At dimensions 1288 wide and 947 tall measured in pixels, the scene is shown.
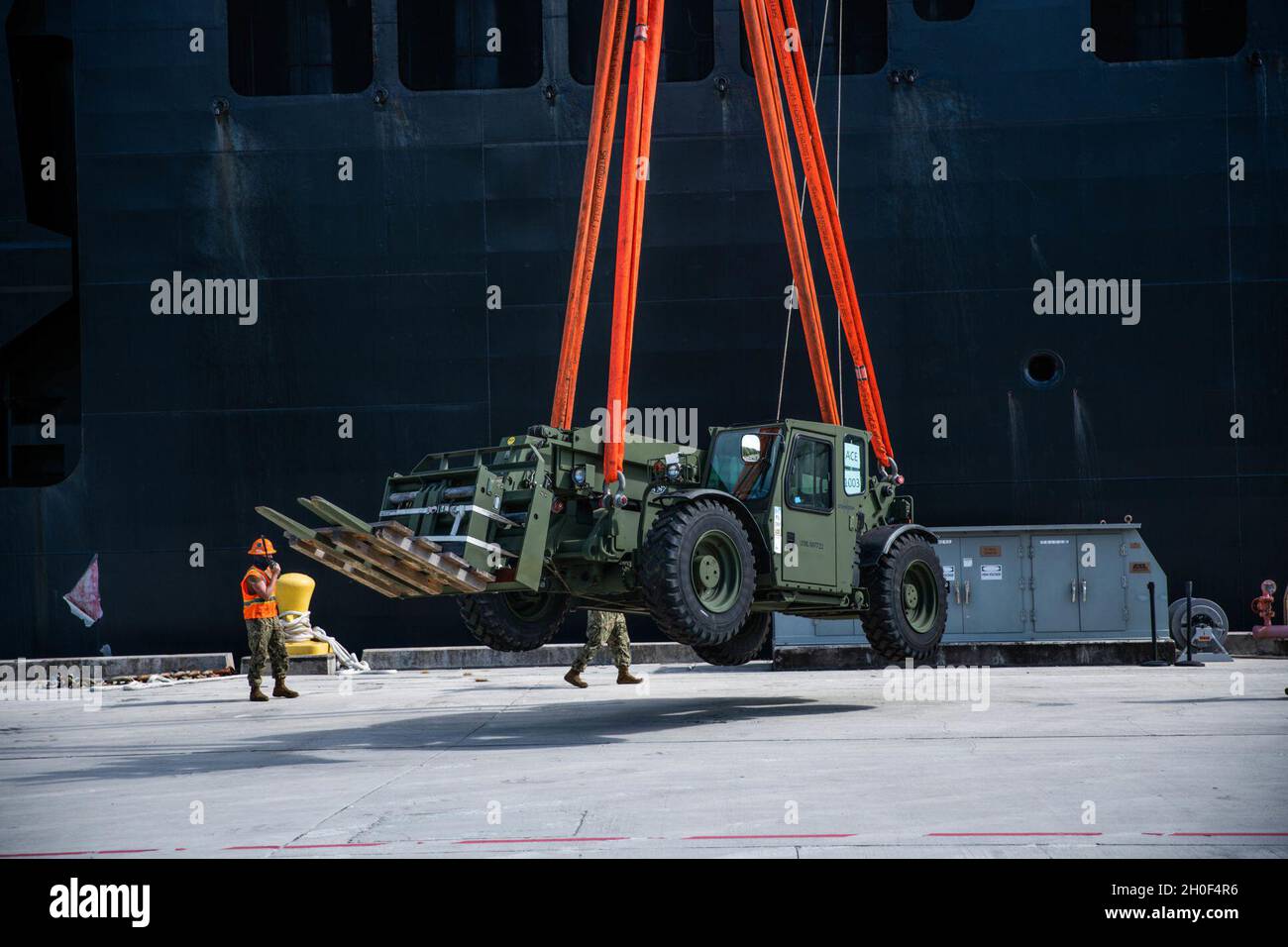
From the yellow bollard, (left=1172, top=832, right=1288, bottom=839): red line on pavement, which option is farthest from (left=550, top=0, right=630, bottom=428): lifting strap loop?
the yellow bollard

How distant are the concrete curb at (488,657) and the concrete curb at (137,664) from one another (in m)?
2.36

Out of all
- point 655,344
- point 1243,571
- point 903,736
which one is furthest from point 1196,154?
point 903,736

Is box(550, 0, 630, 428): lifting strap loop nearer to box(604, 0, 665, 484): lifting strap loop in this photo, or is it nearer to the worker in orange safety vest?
box(604, 0, 665, 484): lifting strap loop

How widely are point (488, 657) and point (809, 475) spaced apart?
34.6ft

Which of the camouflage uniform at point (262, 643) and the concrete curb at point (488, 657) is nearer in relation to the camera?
the camouflage uniform at point (262, 643)

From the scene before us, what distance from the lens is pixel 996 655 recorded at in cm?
2088

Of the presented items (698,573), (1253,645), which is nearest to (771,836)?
(698,573)

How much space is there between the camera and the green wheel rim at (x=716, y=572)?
11.7 m

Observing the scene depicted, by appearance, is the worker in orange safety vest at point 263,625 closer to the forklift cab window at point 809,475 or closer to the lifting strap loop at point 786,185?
the lifting strap loop at point 786,185

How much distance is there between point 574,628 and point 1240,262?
12137mm

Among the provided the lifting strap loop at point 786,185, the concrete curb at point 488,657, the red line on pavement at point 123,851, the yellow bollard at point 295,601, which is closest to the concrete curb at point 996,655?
the concrete curb at point 488,657

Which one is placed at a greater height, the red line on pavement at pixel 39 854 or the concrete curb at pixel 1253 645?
the red line on pavement at pixel 39 854

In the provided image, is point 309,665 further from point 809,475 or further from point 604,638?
point 809,475

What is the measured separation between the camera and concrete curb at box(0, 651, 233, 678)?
21.1 metres
